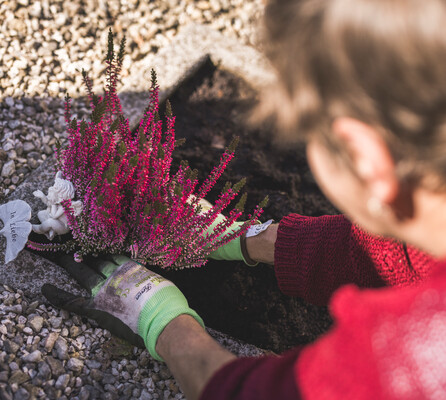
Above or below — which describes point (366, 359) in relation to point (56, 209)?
above

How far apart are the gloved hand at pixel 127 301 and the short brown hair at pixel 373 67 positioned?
0.96 metres

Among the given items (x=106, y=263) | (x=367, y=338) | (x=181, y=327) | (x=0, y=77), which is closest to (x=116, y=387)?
(x=181, y=327)

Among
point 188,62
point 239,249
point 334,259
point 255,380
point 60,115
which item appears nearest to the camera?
point 255,380

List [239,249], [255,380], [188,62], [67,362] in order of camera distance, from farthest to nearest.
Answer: [188,62]
[239,249]
[67,362]
[255,380]

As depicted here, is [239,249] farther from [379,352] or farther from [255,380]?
[379,352]

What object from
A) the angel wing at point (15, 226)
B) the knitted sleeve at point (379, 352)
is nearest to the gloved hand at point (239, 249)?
the angel wing at point (15, 226)

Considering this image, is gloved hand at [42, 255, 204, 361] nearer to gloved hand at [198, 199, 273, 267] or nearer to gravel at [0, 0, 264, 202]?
→ gloved hand at [198, 199, 273, 267]

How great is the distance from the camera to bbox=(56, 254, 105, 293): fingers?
1.80 m

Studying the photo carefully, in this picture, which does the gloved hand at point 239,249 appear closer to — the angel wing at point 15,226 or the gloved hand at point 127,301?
the gloved hand at point 127,301

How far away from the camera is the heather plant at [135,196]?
1.60 metres

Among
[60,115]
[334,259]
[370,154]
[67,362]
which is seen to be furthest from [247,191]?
[370,154]

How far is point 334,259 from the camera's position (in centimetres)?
175

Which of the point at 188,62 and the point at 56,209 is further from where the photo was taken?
the point at 188,62

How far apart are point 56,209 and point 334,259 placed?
1088 mm
